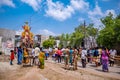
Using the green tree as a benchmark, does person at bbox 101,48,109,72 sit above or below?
below

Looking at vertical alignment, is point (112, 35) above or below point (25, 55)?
above

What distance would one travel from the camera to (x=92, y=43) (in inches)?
2195

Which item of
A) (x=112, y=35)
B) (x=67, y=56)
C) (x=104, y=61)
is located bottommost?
(x=104, y=61)

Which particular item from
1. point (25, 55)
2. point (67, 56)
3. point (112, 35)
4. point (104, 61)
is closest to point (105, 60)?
point (104, 61)

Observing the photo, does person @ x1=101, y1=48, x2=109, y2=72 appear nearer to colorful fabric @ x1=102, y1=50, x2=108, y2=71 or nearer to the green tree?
colorful fabric @ x1=102, y1=50, x2=108, y2=71

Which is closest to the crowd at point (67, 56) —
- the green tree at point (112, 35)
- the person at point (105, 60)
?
the person at point (105, 60)

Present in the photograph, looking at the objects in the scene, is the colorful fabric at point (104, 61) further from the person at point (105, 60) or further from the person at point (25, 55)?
the person at point (25, 55)

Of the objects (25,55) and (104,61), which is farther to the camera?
(25,55)

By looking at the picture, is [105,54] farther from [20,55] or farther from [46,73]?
[20,55]

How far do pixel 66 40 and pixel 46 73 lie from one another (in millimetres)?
66299

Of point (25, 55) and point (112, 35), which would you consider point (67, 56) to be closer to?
point (25, 55)

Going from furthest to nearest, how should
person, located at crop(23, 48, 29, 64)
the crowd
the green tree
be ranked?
1. the green tree
2. person, located at crop(23, 48, 29, 64)
3. the crowd

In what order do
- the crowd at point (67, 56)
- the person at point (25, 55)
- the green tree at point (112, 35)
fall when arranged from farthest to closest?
the green tree at point (112, 35), the person at point (25, 55), the crowd at point (67, 56)

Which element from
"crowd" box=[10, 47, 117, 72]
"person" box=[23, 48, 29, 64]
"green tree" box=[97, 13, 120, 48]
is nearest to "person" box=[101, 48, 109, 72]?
"crowd" box=[10, 47, 117, 72]
